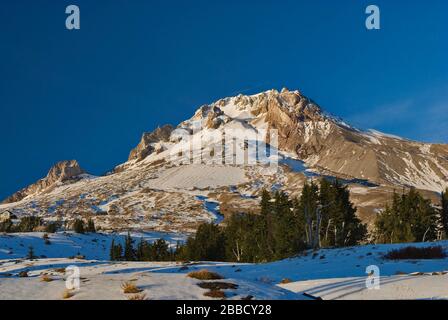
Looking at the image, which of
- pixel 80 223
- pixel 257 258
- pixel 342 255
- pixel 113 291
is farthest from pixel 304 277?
pixel 80 223

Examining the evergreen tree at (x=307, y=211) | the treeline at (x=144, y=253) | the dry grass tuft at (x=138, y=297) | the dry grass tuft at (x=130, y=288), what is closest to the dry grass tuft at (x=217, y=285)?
the dry grass tuft at (x=130, y=288)

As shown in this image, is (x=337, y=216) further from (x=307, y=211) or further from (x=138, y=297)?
(x=138, y=297)

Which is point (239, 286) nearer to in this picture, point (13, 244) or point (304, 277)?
point (304, 277)

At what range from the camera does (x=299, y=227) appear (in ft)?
269

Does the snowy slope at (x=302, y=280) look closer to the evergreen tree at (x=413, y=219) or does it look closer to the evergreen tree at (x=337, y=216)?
the evergreen tree at (x=337, y=216)

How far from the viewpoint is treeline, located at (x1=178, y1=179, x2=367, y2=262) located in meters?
74.3

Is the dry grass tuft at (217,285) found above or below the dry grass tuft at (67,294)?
below

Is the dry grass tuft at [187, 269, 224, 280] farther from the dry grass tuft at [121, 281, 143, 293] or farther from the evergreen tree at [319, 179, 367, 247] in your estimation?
the evergreen tree at [319, 179, 367, 247]

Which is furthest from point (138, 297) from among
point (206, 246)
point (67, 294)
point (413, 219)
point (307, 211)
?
point (206, 246)

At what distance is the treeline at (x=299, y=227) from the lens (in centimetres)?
7428
